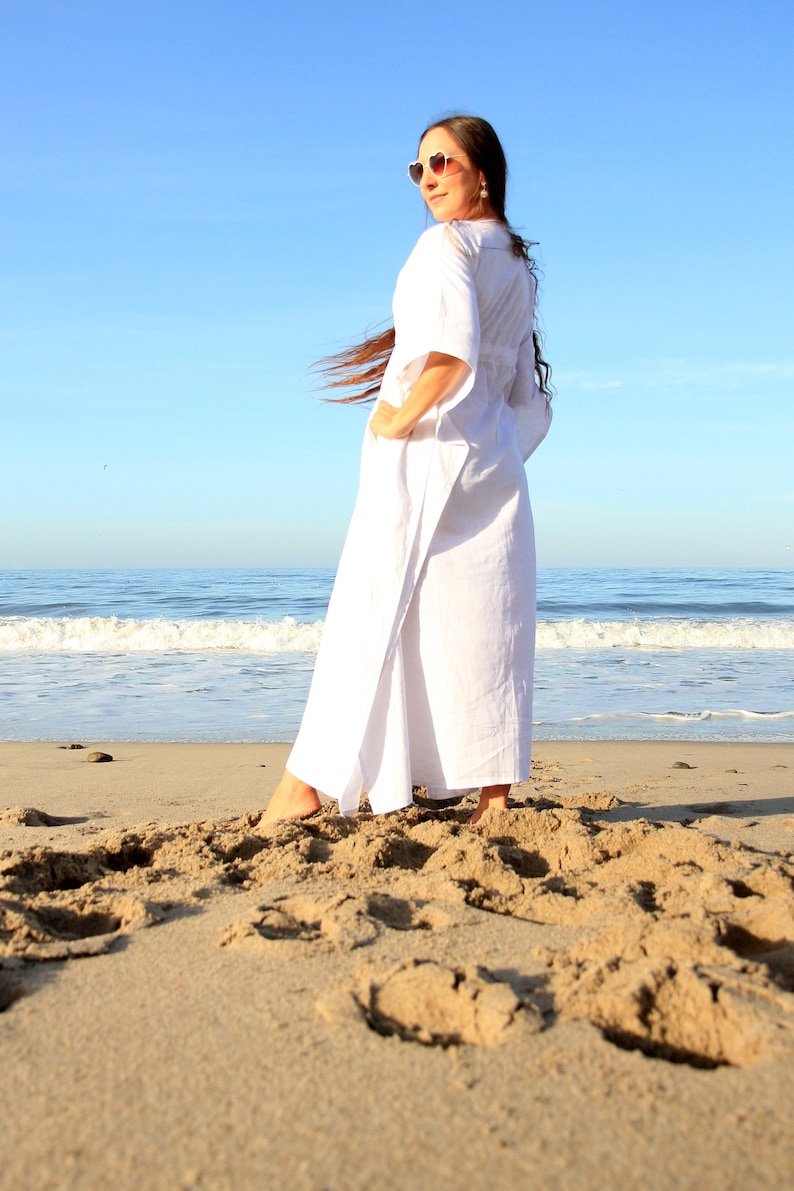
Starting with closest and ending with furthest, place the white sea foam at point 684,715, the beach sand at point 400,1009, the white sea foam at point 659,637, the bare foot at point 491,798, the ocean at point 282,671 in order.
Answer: the beach sand at point 400,1009 → the bare foot at point 491,798 → the ocean at point 282,671 → the white sea foam at point 684,715 → the white sea foam at point 659,637

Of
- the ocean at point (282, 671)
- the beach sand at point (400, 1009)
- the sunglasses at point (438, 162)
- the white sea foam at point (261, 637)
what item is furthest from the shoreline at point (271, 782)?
the white sea foam at point (261, 637)

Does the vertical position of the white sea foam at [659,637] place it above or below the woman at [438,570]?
below

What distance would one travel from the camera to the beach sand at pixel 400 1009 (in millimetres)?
967

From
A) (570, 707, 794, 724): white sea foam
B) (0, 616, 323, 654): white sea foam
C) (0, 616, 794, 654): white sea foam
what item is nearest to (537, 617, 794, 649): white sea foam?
(0, 616, 794, 654): white sea foam

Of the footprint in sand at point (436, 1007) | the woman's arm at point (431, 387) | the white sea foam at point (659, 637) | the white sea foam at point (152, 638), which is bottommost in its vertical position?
the white sea foam at point (152, 638)

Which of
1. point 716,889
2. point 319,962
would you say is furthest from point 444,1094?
point 716,889

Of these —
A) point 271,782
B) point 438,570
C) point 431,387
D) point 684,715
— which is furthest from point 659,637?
point 431,387

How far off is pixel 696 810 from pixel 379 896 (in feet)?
5.81

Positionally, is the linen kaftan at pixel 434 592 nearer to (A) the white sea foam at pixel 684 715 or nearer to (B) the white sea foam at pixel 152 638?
(A) the white sea foam at pixel 684 715

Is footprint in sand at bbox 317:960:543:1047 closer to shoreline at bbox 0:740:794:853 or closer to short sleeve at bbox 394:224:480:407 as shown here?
shoreline at bbox 0:740:794:853

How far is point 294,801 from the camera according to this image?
2.65 m

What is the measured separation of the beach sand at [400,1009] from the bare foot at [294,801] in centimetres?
17

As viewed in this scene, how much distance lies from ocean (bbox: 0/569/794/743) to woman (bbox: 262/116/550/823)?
273 cm

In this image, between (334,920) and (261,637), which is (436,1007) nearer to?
(334,920)
